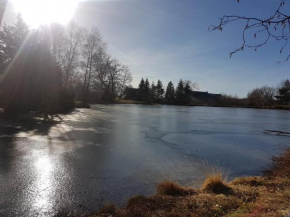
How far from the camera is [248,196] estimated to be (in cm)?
459

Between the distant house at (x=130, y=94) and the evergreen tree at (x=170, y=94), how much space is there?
1098cm

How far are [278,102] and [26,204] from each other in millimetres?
82938

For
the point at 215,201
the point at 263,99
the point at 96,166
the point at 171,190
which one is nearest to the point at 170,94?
the point at 263,99

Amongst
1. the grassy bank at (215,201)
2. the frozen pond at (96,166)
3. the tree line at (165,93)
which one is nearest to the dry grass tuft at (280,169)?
the frozen pond at (96,166)

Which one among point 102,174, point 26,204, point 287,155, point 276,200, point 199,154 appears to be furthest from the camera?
point 199,154

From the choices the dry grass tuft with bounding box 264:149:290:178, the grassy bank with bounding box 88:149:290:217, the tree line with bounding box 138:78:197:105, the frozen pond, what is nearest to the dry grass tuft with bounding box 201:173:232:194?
the grassy bank with bounding box 88:149:290:217

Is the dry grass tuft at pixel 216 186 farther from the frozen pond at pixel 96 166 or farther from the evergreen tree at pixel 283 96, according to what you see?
the evergreen tree at pixel 283 96

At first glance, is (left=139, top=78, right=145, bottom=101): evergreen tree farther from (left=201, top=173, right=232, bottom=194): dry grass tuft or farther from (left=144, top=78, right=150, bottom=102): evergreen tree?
(left=201, top=173, right=232, bottom=194): dry grass tuft

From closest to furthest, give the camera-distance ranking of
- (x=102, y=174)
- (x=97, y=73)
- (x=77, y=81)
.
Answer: (x=102, y=174) → (x=77, y=81) → (x=97, y=73)

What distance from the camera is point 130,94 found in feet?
289

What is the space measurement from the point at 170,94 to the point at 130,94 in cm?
1491

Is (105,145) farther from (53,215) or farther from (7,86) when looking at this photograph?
(7,86)

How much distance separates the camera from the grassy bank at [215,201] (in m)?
3.71

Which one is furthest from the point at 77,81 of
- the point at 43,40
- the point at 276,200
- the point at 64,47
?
the point at 276,200
